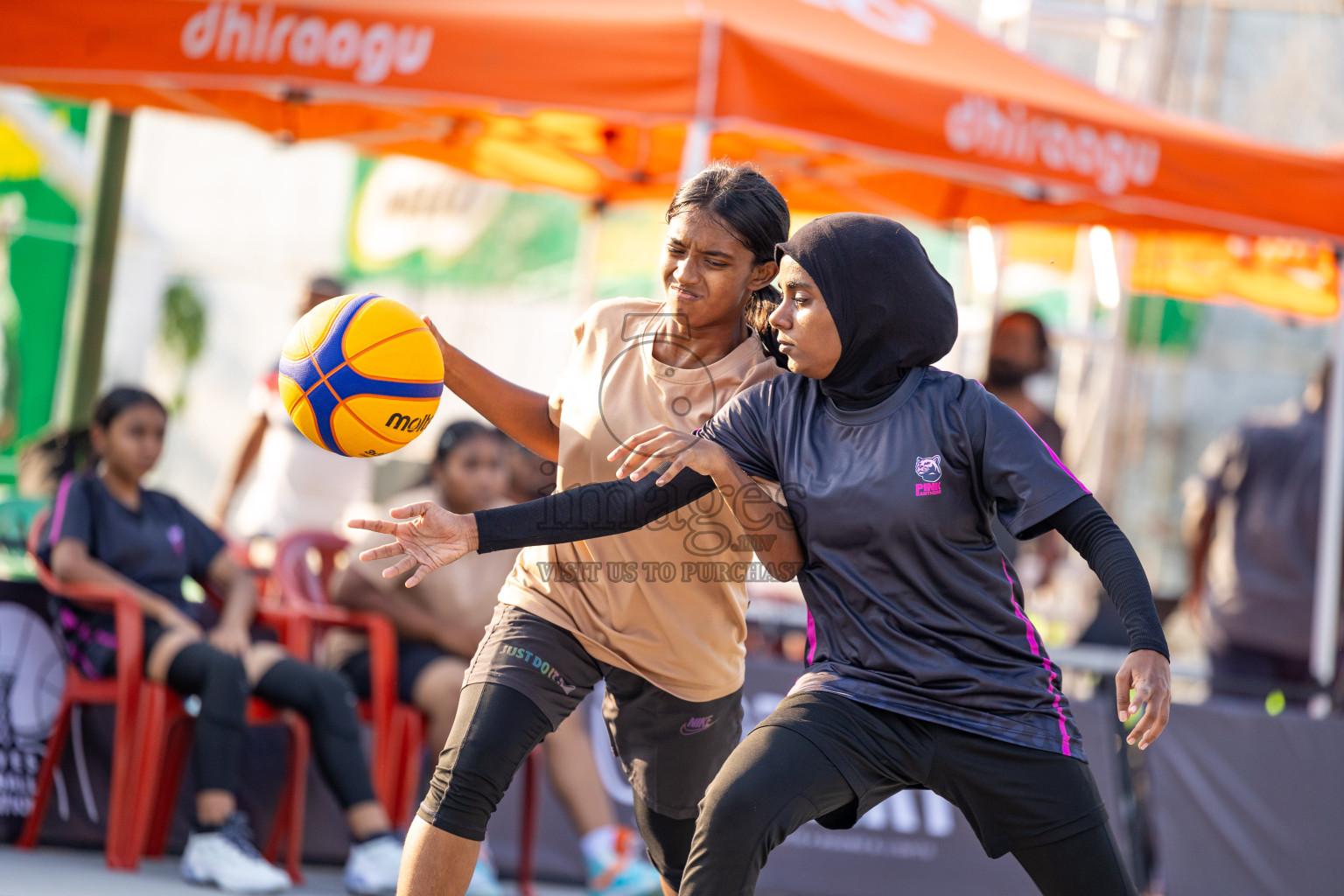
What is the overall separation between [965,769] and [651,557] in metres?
0.88

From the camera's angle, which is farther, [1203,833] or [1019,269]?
[1019,269]

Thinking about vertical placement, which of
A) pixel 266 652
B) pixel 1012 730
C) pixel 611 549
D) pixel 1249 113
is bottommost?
pixel 266 652

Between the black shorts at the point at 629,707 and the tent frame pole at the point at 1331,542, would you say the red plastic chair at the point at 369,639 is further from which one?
the tent frame pole at the point at 1331,542

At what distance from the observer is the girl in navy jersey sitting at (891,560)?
2.66 meters

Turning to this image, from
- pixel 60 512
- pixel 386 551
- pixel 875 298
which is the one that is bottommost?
pixel 60 512

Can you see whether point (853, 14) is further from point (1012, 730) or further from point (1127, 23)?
point (1012, 730)

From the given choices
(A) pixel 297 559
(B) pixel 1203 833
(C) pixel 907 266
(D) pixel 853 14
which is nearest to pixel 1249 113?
(D) pixel 853 14

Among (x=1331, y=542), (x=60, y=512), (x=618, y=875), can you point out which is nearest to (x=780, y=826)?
(x=618, y=875)

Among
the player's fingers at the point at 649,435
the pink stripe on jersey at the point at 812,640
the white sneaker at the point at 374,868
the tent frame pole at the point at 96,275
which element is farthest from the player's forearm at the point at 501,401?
the tent frame pole at the point at 96,275

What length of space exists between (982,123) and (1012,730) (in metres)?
3.62

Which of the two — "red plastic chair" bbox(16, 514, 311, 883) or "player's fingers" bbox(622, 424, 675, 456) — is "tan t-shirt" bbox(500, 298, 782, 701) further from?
"red plastic chair" bbox(16, 514, 311, 883)

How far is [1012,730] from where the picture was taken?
2.72 m

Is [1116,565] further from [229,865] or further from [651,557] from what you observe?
[229,865]

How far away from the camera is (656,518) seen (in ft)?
9.55
